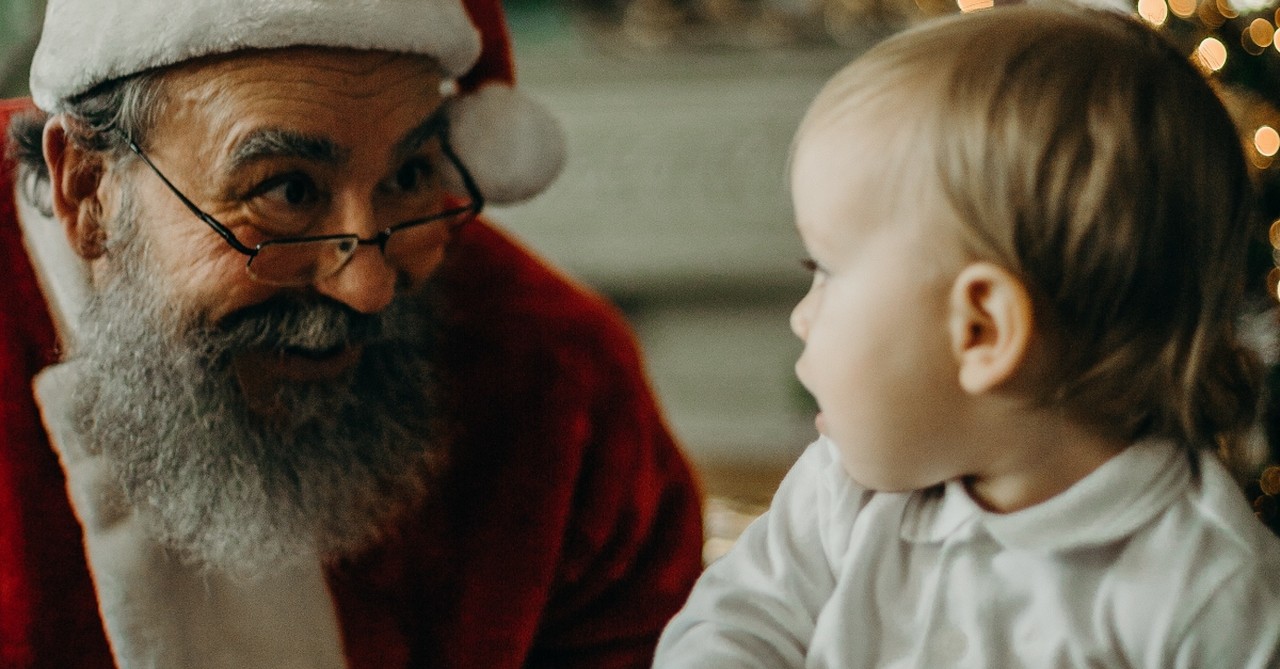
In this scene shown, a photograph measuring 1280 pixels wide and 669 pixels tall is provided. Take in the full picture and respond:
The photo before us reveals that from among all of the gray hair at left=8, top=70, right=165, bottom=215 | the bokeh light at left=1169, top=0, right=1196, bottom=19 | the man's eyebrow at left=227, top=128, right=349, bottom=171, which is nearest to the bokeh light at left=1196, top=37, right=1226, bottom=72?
the bokeh light at left=1169, top=0, right=1196, bottom=19

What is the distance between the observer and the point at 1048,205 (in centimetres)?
68

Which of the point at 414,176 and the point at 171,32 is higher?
the point at 171,32

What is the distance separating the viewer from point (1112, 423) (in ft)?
2.52

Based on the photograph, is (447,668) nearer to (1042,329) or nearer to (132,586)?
(132,586)

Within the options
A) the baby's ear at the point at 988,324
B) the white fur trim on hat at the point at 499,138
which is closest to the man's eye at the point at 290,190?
the white fur trim on hat at the point at 499,138

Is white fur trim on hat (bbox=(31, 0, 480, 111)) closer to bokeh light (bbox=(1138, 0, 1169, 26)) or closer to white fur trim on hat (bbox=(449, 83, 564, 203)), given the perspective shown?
white fur trim on hat (bbox=(449, 83, 564, 203))

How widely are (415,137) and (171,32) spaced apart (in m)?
0.23

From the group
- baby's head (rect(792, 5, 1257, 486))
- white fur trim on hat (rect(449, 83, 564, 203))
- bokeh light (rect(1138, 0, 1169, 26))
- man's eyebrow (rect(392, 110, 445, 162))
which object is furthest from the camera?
bokeh light (rect(1138, 0, 1169, 26))

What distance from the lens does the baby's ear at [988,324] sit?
70 centimetres

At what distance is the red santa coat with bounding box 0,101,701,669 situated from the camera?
1147mm

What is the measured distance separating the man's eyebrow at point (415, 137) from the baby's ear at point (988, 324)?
0.57 meters

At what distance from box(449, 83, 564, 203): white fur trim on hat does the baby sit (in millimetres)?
527

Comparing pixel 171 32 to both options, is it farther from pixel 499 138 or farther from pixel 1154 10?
pixel 1154 10

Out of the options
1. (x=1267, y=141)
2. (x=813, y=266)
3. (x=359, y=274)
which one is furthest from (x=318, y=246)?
(x=1267, y=141)
